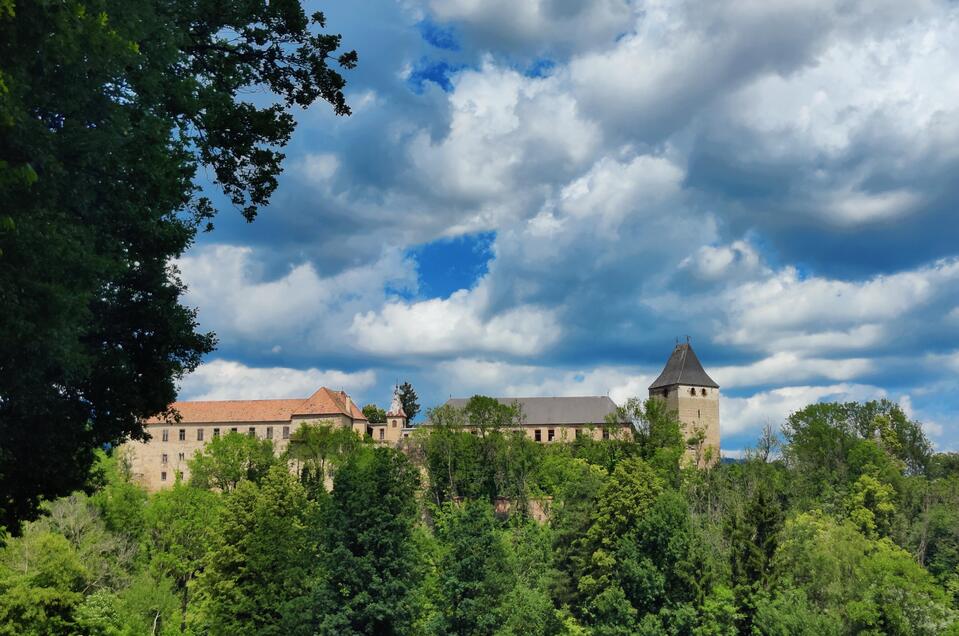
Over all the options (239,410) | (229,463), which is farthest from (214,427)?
(229,463)

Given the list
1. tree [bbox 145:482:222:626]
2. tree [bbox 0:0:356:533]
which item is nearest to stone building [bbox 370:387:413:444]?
tree [bbox 145:482:222:626]

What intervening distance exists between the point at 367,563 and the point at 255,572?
7887 millimetres

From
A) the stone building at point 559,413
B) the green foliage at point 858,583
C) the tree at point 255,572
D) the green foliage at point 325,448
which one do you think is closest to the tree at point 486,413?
the green foliage at point 325,448

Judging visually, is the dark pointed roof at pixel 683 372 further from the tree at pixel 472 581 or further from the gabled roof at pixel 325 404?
the tree at pixel 472 581

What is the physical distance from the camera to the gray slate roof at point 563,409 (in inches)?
4264

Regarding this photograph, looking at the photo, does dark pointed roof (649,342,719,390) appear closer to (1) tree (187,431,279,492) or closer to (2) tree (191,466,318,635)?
(1) tree (187,431,279,492)

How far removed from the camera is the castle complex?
105 meters

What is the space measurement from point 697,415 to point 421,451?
121 ft

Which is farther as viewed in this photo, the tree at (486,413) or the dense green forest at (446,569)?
the tree at (486,413)

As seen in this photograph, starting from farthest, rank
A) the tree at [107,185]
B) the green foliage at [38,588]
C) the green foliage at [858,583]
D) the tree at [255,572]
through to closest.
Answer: the tree at [255,572] → the green foliage at [858,583] → the green foliage at [38,588] → the tree at [107,185]

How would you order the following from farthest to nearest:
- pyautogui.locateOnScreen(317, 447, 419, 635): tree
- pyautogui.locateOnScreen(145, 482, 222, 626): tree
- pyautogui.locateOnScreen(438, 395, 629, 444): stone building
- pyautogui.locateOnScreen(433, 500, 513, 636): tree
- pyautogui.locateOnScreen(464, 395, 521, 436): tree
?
1. pyautogui.locateOnScreen(438, 395, 629, 444): stone building
2. pyautogui.locateOnScreen(464, 395, 521, 436): tree
3. pyautogui.locateOnScreen(145, 482, 222, 626): tree
4. pyautogui.locateOnScreen(433, 500, 513, 636): tree
5. pyautogui.locateOnScreen(317, 447, 419, 635): tree

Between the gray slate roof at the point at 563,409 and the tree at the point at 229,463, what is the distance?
28883 millimetres

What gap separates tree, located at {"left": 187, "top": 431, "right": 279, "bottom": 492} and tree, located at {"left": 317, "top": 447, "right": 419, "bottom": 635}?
A: 4117 centimetres

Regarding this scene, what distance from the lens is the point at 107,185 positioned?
12328 millimetres
